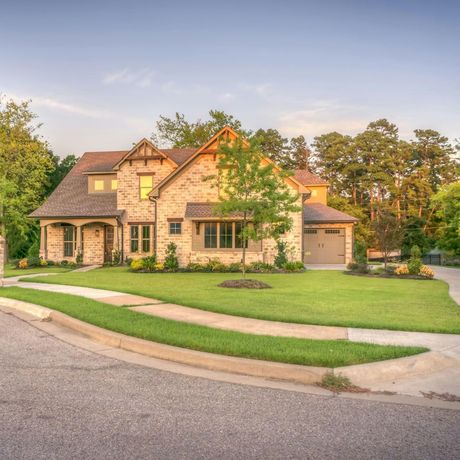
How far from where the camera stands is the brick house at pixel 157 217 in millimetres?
25703

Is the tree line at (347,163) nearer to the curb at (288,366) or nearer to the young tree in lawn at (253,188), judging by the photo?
the young tree in lawn at (253,188)

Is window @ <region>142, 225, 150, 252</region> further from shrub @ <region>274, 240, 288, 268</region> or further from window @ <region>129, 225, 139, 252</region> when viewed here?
shrub @ <region>274, 240, 288, 268</region>

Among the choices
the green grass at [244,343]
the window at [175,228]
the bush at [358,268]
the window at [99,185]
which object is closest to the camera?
the green grass at [244,343]

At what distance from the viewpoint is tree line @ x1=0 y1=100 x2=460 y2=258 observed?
3916 centimetres

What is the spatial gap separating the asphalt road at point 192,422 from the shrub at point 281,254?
19256 millimetres

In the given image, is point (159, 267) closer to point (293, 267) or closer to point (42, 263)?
point (293, 267)

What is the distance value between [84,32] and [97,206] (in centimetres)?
1327

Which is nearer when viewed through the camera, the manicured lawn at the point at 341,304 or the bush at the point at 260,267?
the manicured lawn at the point at 341,304

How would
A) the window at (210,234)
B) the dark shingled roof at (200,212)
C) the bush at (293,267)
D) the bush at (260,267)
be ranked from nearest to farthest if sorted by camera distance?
the bush at (260,267) < the bush at (293,267) < the dark shingled roof at (200,212) < the window at (210,234)

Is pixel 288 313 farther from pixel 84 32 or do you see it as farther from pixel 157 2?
pixel 84 32

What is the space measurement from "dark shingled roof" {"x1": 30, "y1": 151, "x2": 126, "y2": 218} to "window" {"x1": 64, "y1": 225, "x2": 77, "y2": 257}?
1365 mm

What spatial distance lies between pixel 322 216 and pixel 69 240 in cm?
1702

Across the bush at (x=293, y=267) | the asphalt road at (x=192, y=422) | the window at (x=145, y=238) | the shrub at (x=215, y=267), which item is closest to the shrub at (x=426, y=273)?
the bush at (x=293, y=267)

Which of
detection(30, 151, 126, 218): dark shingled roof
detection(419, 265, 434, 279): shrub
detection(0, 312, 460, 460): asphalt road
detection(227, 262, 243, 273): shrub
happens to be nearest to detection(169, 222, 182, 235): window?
detection(30, 151, 126, 218): dark shingled roof
